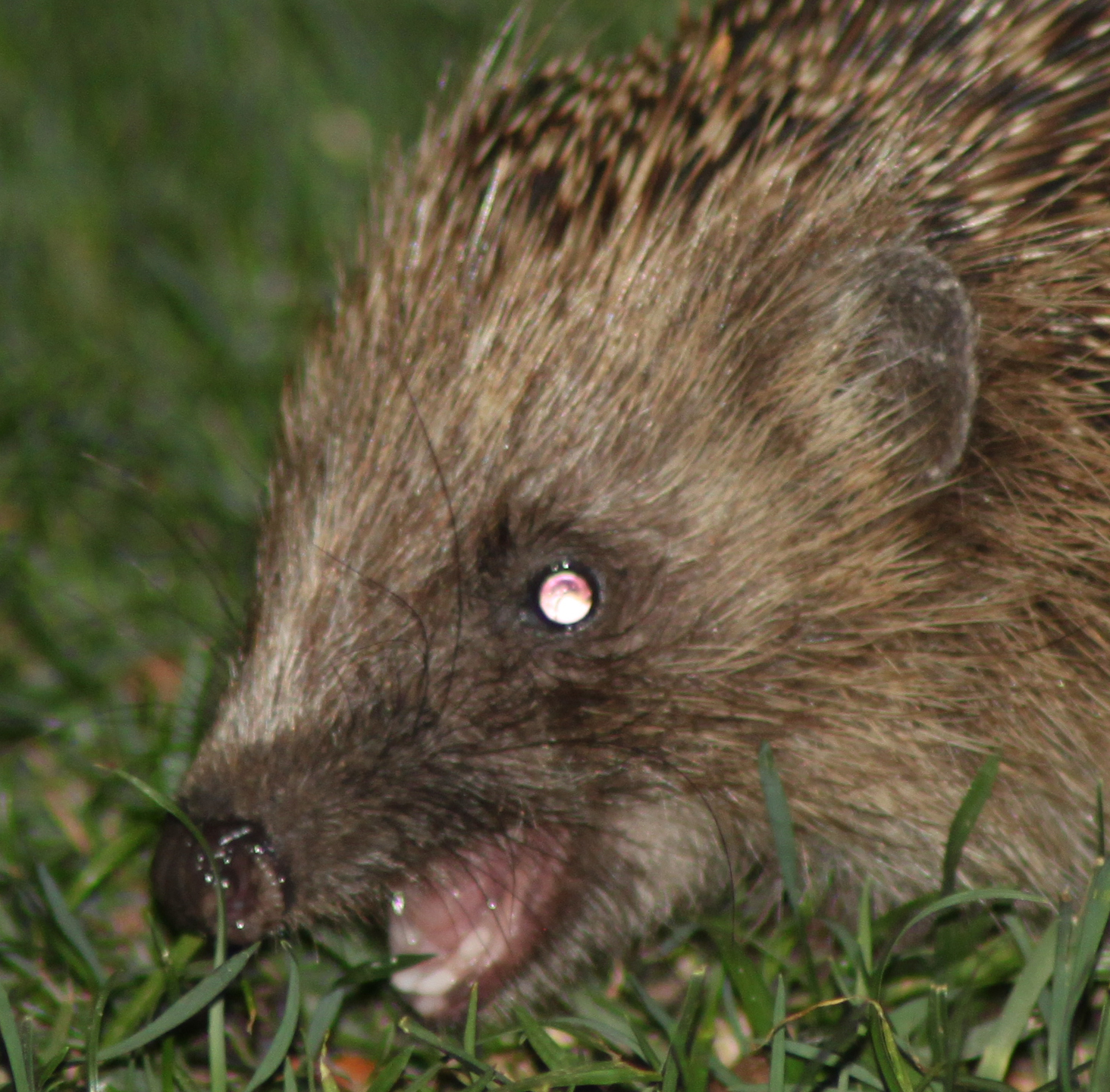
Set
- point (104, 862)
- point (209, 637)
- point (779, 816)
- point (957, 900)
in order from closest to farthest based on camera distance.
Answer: point (957, 900), point (779, 816), point (104, 862), point (209, 637)

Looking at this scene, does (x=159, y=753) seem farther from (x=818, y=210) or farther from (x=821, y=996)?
(x=818, y=210)

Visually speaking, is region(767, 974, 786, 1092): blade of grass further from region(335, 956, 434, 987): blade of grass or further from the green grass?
region(335, 956, 434, 987): blade of grass

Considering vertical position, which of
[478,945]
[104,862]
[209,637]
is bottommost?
[478,945]

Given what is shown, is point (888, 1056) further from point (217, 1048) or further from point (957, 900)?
point (217, 1048)

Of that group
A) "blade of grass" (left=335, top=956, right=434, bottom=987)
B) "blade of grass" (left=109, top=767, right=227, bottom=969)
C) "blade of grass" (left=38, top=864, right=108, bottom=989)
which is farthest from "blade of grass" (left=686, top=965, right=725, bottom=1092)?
"blade of grass" (left=38, top=864, right=108, bottom=989)

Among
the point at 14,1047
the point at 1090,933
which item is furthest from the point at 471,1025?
the point at 1090,933

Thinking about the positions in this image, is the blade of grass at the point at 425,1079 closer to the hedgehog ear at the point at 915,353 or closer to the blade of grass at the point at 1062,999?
the blade of grass at the point at 1062,999
